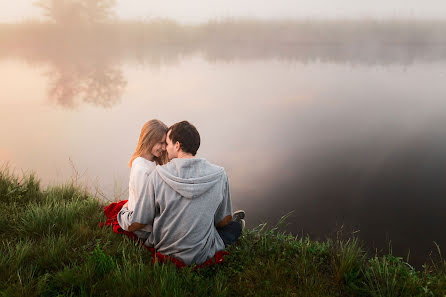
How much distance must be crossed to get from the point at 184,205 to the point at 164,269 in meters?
0.58

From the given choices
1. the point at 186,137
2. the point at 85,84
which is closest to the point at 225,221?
the point at 186,137

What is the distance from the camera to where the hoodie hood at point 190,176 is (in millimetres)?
3365

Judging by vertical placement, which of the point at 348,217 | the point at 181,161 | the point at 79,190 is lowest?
Answer: the point at 348,217

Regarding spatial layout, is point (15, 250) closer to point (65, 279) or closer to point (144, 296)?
point (65, 279)

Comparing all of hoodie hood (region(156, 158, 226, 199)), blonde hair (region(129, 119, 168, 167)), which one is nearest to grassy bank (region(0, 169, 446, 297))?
hoodie hood (region(156, 158, 226, 199))

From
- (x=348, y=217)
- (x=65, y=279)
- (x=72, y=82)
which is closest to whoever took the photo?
(x=65, y=279)

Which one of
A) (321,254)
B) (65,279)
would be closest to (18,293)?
(65,279)

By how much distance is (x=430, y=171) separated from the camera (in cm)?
976

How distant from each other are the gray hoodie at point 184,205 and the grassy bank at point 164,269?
0.23 metres

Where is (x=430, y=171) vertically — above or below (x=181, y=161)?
below

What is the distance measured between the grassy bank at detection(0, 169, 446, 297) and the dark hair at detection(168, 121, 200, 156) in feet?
3.49

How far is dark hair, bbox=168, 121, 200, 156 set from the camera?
3490mm

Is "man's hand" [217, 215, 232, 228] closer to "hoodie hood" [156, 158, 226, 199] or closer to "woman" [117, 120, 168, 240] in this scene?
"hoodie hood" [156, 158, 226, 199]

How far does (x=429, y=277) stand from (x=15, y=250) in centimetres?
382
